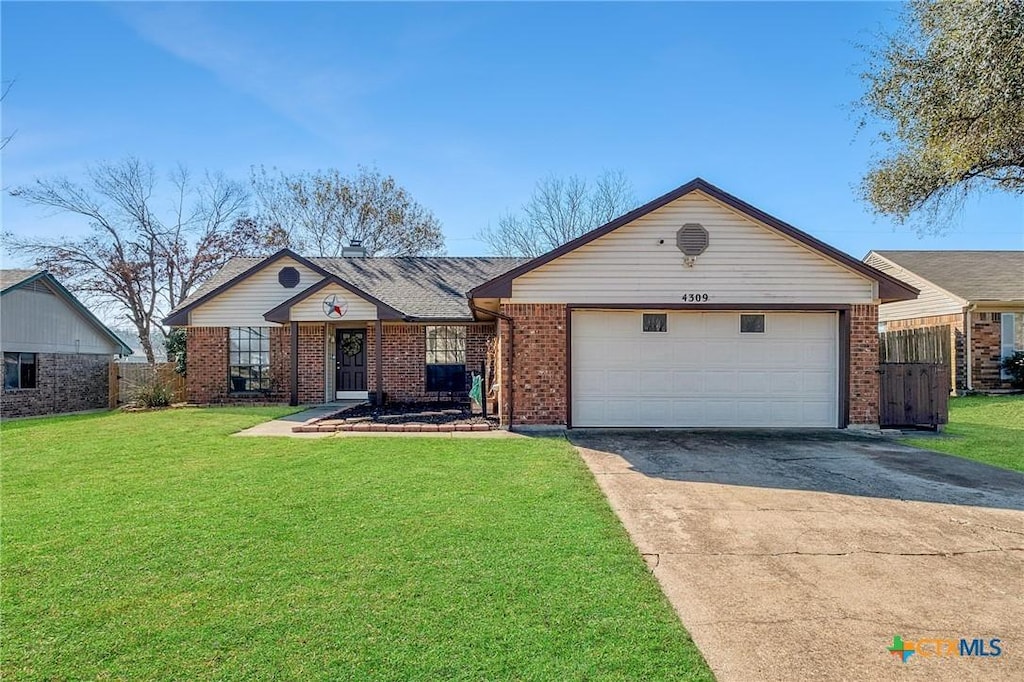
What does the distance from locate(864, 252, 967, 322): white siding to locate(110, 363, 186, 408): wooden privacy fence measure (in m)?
22.7

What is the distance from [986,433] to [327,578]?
41.2ft

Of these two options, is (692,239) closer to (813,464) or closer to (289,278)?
(813,464)

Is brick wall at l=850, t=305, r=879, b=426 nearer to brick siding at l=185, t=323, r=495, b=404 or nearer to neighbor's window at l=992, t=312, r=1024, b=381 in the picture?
brick siding at l=185, t=323, r=495, b=404

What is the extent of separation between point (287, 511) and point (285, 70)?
31.3 feet

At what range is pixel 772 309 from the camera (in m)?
10.4

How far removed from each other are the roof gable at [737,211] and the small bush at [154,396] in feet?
38.5

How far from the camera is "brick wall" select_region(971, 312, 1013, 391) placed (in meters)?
17.3

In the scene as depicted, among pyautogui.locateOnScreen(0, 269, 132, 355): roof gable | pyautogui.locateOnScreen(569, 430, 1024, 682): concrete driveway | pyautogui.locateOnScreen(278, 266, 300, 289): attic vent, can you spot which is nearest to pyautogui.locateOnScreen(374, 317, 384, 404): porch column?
pyautogui.locateOnScreen(278, 266, 300, 289): attic vent

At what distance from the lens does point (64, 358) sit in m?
17.8

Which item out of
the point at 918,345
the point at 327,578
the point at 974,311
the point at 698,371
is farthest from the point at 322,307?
the point at 974,311

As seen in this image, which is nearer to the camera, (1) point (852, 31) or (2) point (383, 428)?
(2) point (383, 428)

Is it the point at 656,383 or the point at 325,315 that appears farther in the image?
the point at 325,315

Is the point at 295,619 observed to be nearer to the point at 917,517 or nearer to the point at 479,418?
the point at 917,517

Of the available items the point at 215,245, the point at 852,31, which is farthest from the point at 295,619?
the point at 215,245
